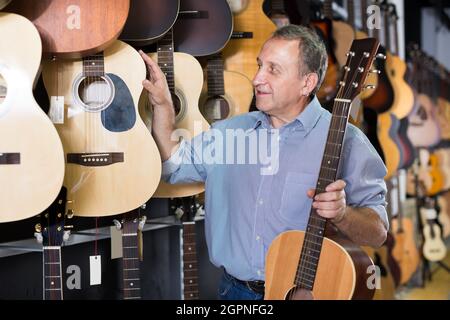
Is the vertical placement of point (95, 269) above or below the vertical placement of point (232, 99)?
below

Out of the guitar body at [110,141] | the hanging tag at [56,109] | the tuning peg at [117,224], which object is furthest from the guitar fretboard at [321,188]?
the hanging tag at [56,109]

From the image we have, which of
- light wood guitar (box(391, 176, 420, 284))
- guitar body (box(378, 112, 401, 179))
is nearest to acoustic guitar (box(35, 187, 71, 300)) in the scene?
guitar body (box(378, 112, 401, 179))

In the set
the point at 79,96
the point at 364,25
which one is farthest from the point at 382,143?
the point at 79,96

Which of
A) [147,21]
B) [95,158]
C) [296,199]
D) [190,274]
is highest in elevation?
[147,21]

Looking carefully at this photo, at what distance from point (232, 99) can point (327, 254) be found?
0.68 metres

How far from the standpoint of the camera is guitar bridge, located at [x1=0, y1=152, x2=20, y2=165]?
56.9 inches

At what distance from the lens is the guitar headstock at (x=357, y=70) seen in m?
1.57

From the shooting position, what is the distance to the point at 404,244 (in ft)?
11.2

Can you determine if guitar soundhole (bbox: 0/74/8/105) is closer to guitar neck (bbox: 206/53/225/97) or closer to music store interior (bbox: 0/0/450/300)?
music store interior (bbox: 0/0/450/300)

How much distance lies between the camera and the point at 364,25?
2760mm

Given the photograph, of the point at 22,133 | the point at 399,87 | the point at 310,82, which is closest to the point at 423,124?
A: the point at 399,87

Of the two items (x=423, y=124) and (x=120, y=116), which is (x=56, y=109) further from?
(x=423, y=124)

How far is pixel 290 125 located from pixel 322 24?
36.1 inches
